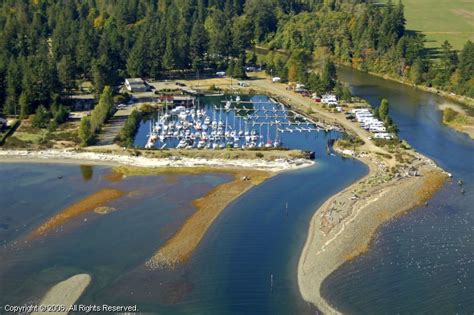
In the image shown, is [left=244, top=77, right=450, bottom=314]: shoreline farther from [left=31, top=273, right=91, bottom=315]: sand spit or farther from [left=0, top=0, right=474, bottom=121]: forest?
[left=0, top=0, right=474, bottom=121]: forest

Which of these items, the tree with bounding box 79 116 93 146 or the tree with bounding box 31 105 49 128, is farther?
the tree with bounding box 31 105 49 128

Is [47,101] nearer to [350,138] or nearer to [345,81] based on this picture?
[350,138]

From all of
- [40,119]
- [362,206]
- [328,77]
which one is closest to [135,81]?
[40,119]

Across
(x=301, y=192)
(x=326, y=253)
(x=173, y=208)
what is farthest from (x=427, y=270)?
(x=173, y=208)

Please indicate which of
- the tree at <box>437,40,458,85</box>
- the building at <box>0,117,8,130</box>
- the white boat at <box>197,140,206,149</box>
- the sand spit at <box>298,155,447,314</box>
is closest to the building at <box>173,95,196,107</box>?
the white boat at <box>197,140,206,149</box>

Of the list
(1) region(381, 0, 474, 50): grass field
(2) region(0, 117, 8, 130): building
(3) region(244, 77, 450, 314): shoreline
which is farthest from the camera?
(1) region(381, 0, 474, 50): grass field

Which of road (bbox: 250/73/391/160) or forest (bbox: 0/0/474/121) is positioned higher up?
forest (bbox: 0/0/474/121)
